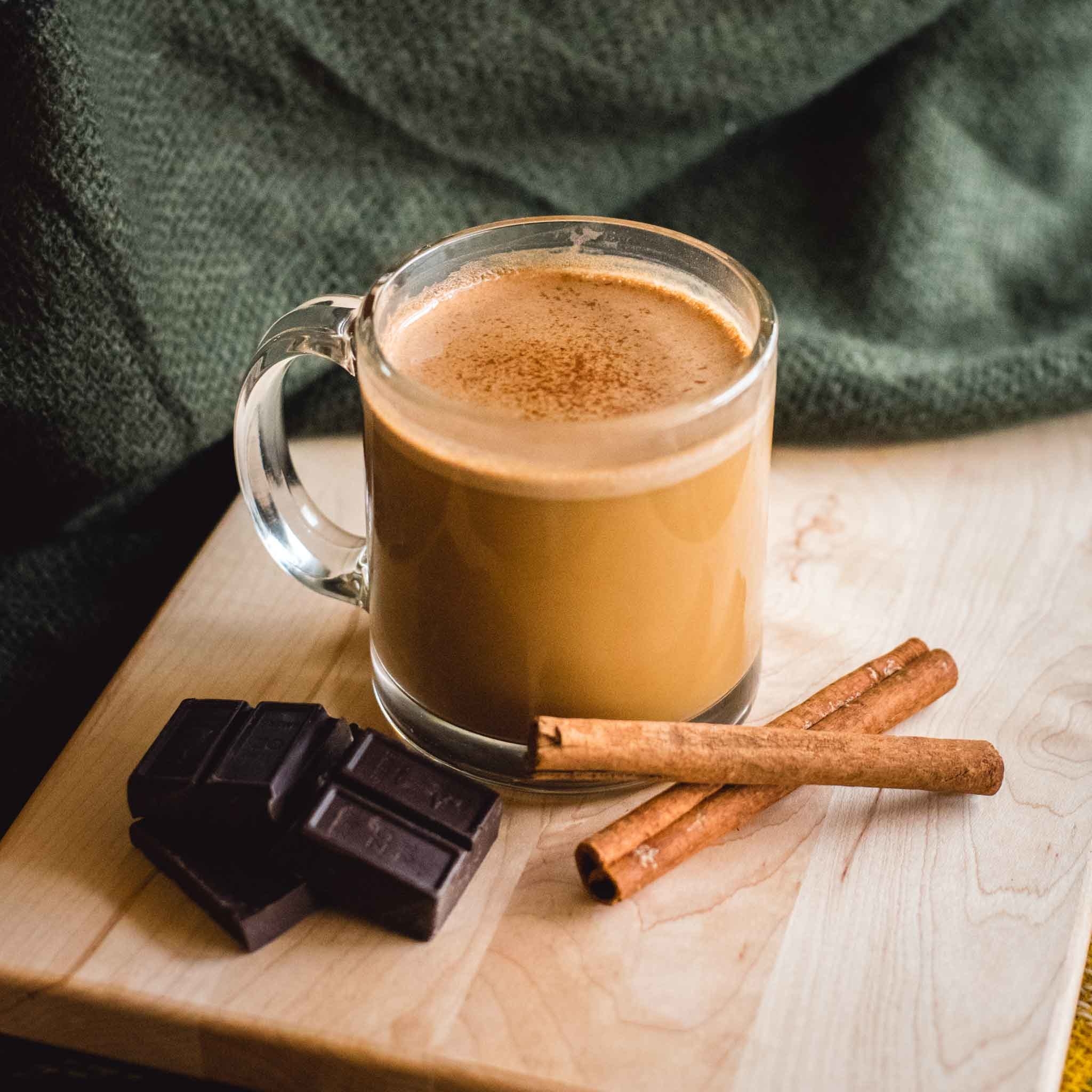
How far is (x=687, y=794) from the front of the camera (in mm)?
796

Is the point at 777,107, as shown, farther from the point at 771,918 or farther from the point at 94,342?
the point at 771,918

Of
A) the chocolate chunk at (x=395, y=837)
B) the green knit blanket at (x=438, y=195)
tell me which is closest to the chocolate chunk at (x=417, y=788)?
the chocolate chunk at (x=395, y=837)

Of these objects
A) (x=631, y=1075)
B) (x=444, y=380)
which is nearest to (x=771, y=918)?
(x=631, y=1075)

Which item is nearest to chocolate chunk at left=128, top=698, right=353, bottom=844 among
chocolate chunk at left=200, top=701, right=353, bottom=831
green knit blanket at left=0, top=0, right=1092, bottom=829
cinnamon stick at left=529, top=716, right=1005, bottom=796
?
chocolate chunk at left=200, top=701, right=353, bottom=831

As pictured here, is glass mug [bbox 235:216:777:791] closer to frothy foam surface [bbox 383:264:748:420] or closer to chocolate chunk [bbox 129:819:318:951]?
frothy foam surface [bbox 383:264:748:420]

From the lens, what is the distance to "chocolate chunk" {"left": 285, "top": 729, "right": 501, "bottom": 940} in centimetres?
71

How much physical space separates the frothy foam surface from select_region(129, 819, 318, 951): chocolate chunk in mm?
302

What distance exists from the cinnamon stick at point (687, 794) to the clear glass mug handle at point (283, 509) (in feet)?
0.87

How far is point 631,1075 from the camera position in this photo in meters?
0.66

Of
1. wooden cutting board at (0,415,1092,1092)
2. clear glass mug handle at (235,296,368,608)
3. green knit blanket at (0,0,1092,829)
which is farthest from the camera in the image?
green knit blanket at (0,0,1092,829)

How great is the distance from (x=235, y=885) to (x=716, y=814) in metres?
0.29

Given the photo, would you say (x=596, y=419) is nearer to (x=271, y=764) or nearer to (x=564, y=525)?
(x=564, y=525)

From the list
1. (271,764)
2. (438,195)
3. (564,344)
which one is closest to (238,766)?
(271,764)

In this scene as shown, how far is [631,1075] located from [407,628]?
0.30 metres
